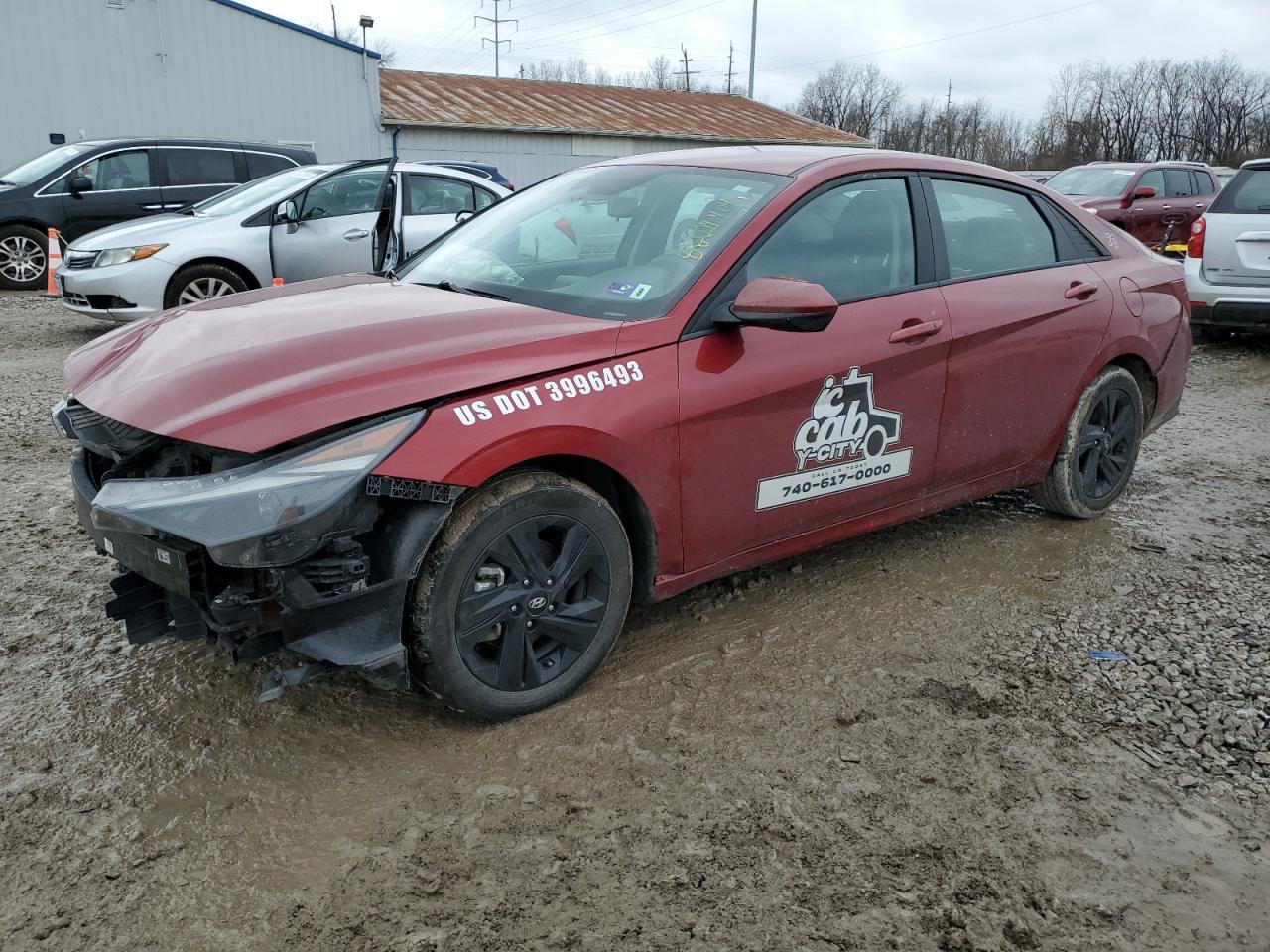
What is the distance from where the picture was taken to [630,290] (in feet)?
11.0

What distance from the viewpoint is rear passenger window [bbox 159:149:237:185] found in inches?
492

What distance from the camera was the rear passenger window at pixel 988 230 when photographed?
404cm

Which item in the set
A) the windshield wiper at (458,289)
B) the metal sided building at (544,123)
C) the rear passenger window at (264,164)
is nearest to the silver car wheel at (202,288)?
the rear passenger window at (264,164)

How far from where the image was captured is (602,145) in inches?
1246

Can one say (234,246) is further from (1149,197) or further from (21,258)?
(1149,197)

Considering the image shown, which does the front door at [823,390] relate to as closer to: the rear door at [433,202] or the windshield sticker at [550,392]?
the windshield sticker at [550,392]

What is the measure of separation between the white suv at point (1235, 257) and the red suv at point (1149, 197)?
540 centimetres

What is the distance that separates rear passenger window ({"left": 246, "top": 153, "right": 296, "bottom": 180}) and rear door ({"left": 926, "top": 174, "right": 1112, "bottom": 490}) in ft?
34.9

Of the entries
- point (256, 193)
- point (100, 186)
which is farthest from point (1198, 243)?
point (100, 186)

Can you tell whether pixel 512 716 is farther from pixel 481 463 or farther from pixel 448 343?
pixel 448 343

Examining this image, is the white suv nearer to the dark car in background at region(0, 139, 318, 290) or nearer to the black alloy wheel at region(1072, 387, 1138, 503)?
the black alloy wheel at region(1072, 387, 1138, 503)

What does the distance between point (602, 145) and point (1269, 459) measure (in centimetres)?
2779

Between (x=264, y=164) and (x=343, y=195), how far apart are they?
14.7 feet

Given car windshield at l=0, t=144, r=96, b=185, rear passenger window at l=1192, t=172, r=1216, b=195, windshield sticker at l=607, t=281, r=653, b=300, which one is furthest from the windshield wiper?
rear passenger window at l=1192, t=172, r=1216, b=195
